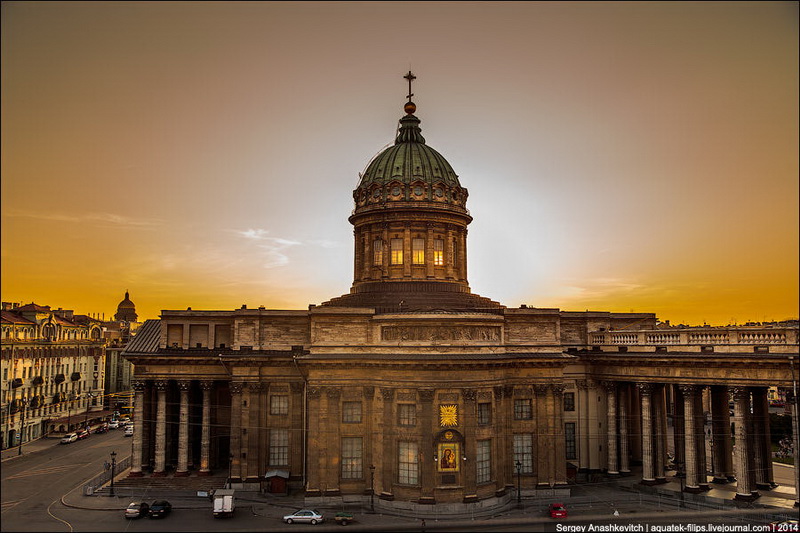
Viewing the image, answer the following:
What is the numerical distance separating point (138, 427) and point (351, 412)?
20.4 m

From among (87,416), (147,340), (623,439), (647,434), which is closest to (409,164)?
(147,340)

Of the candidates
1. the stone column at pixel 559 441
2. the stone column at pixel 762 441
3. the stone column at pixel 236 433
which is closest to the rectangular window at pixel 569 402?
the stone column at pixel 559 441

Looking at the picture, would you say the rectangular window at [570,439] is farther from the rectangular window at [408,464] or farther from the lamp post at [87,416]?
the lamp post at [87,416]

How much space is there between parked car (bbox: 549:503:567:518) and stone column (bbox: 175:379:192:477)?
2942cm

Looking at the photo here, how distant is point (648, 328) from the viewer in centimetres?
5134

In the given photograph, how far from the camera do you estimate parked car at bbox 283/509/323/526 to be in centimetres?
4238

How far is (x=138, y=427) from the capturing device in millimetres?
54531

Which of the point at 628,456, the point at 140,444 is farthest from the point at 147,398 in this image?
the point at 628,456

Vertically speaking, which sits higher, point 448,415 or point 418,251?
point 418,251

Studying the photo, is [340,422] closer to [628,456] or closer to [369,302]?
[369,302]

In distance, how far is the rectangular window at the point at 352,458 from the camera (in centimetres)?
4672

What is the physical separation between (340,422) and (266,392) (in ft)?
26.6

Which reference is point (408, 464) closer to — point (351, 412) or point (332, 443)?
point (351, 412)

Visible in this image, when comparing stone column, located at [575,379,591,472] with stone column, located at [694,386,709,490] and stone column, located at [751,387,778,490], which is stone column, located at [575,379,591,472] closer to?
stone column, located at [694,386,709,490]
